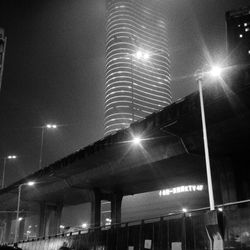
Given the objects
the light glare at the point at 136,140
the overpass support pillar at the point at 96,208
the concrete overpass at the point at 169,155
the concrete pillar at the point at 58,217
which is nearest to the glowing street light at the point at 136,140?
the light glare at the point at 136,140

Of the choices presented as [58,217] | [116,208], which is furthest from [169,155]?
[58,217]

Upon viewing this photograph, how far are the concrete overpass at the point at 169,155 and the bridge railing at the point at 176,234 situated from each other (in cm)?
816

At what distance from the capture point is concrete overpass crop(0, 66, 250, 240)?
3120cm

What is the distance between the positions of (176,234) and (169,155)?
1496 centimetres

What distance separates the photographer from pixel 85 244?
37781 mm

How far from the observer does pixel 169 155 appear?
134ft

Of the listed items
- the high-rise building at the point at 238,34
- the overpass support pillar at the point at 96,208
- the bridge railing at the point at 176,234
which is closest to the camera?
the bridge railing at the point at 176,234

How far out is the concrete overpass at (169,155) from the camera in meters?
31.2

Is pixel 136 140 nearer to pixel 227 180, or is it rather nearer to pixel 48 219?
pixel 227 180

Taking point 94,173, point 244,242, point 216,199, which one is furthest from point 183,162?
point 244,242

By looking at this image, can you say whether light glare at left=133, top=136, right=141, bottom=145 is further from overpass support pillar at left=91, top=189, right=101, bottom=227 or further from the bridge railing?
overpass support pillar at left=91, top=189, right=101, bottom=227

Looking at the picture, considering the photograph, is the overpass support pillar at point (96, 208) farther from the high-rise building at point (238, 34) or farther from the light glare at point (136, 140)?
the high-rise building at point (238, 34)

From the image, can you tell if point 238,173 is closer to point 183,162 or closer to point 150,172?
point 183,162

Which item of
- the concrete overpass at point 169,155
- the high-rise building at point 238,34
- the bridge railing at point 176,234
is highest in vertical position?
the high-rise building at point 238,34
